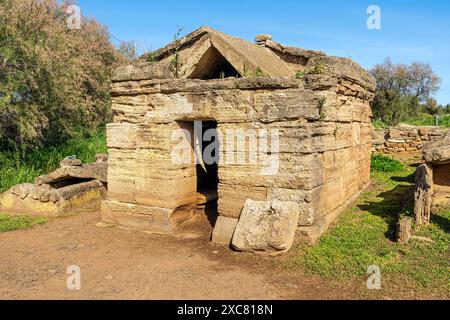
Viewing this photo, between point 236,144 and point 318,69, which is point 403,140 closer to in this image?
point 318,69

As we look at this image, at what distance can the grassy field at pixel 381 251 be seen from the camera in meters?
5.08

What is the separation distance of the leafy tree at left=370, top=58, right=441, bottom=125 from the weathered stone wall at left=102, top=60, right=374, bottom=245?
60.2 feet

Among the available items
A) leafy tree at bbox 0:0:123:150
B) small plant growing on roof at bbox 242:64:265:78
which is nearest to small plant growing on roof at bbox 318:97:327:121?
small plant growing on roof at bbox 242:64:265:78

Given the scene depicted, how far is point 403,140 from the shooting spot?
15000 millimetres

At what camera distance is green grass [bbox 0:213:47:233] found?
7.69 metres

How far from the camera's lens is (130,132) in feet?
24.4

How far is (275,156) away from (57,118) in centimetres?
832

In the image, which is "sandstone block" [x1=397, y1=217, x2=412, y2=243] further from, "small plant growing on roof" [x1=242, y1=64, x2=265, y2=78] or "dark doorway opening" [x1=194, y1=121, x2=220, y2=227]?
"dark doorway opening" [x1=194, y1=121, x2=220, y2=227]

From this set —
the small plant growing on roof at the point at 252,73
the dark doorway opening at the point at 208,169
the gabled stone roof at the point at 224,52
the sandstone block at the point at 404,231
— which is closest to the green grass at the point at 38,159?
the dark doorway opening at the point at 208,169

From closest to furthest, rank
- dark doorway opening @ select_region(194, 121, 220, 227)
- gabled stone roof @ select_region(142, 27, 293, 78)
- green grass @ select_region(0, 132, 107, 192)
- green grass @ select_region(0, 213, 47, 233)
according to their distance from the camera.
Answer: gabled stone roof @ select_region(142, 27, 293, 78), green grass @ select_region(0, 213, 47, 233), dark doorway opening @ select_region(194, 121, 220, 227), green grass @ select_region(0, 132, 107, 192)

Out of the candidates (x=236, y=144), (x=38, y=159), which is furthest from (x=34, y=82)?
(x=236, y=144)

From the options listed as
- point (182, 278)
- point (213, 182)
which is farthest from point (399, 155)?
point (182, 278)

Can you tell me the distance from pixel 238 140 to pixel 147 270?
99.8 inches
